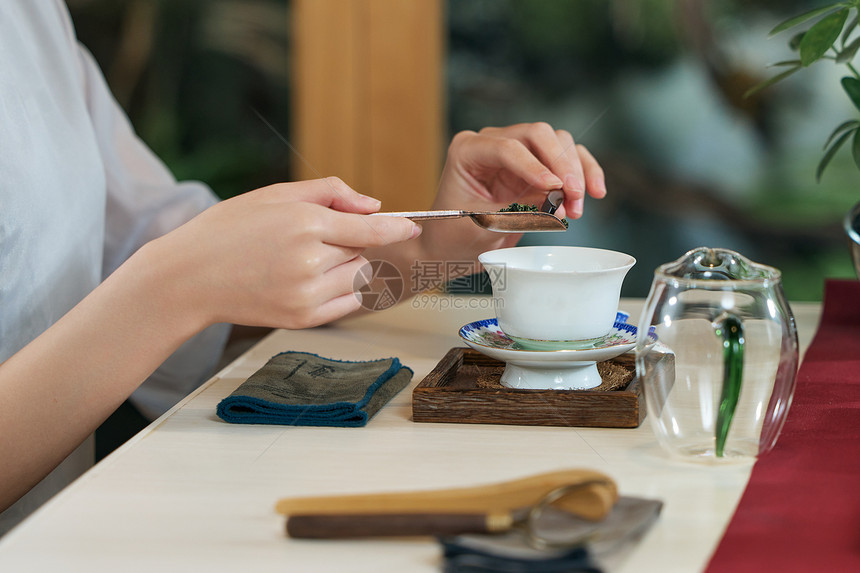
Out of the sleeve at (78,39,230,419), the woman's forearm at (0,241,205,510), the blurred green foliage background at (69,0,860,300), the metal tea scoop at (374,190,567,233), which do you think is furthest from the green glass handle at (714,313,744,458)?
the blurred green foliage background at (69,0,860,300)

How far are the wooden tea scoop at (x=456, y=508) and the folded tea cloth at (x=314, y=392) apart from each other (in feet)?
0.62

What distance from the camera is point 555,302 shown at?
0.66 metres

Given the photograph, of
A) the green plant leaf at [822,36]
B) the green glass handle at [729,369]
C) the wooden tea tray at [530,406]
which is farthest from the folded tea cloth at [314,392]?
the green plant leaf at [822,36]

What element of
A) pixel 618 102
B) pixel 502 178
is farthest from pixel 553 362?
pixel 618 102

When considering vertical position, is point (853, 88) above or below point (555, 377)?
above

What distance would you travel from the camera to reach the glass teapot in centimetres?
53

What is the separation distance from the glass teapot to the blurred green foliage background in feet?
5.41

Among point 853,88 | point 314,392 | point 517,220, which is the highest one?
point 853,88

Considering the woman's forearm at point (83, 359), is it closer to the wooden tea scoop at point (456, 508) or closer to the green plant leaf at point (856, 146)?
the wooden tea scoop at point (456, 508)

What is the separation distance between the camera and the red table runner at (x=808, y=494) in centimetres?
42

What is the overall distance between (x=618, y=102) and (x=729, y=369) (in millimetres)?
1781

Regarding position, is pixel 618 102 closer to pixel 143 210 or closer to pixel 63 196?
pixel 143 210

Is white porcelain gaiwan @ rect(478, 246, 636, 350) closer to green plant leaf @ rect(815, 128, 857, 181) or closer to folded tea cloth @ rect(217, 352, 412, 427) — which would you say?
folded tea cloth @ rect(217, 352, 412, 427)

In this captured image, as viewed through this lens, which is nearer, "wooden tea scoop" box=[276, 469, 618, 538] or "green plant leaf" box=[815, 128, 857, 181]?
"wooden tea scoop" box=[276, 469, 618, 538]
